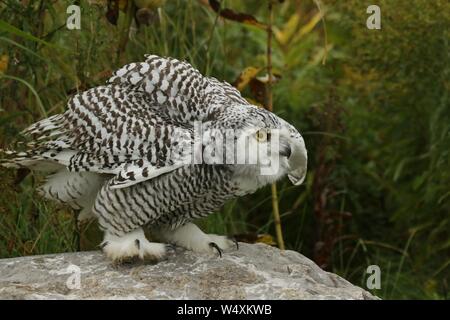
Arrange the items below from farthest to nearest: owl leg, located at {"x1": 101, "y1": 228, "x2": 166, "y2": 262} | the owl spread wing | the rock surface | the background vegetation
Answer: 1. the background vegetation
2. owl leg, located at {"x1": 101, "y1": 228, "x2": 166, "y2": 262}
3. the owl spread wing
4. the rock surface

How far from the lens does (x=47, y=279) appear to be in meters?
4.04

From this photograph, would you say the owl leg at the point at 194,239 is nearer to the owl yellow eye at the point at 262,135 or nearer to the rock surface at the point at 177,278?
the rock surface at the point at 177,278

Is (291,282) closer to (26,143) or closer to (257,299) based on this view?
(257,299)

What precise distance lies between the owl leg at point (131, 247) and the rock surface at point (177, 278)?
0.05 meters

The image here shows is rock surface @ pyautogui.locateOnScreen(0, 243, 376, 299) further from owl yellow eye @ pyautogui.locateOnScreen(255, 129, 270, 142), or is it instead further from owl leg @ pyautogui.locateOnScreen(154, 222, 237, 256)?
owl yellow eye @ pyautogui.locateOnScreen(255, 129, 270, 142)

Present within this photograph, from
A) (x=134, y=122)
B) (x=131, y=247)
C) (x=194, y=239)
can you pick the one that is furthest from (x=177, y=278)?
(x=134, y=122)

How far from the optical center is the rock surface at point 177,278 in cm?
379

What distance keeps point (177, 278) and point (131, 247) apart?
27 cm

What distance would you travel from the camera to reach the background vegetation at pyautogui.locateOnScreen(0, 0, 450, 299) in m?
4.91

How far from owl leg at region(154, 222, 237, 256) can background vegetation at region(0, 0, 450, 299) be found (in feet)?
2.22

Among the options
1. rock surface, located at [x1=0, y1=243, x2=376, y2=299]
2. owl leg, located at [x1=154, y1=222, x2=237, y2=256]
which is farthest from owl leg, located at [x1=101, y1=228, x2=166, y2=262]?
owl leg, located at [x1=154, y1=222, x2=237, y2=256]

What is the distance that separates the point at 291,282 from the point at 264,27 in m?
1.61

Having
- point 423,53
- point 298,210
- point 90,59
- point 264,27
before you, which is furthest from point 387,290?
point 90,59

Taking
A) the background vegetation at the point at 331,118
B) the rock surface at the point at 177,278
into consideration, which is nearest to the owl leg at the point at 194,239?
the rock surface at the point at 177,278
